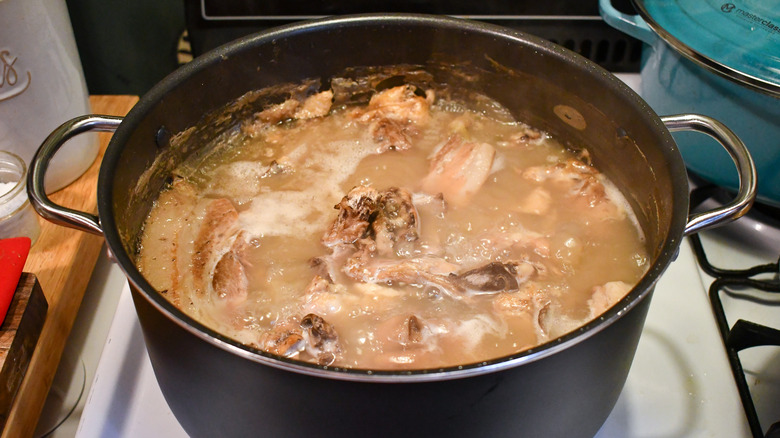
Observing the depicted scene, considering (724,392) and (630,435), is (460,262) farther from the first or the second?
(724,392)

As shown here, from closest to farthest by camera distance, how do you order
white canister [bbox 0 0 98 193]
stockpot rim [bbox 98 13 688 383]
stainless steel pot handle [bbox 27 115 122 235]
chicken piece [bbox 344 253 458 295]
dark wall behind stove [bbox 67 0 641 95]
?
stockpot rim [bbox 98 13 688 383] → stainless steel pot handle [bbox 27 115 122 235] → chicken piece [bbox 344 253 458 295] → white canister [bbox 0 0 98 193] → dark wall behind stove [bbox 67 0 641 95]

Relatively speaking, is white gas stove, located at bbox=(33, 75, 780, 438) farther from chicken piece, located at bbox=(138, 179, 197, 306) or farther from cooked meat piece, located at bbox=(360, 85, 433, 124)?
cooked meat piece, located at bbox=(360, 85, 433, 124)

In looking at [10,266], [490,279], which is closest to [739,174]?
[490,279]

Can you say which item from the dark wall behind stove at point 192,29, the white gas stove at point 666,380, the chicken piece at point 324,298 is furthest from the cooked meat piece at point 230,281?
the dark wall behind stove at point 192,29

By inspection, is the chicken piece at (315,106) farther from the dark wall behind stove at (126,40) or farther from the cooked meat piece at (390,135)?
the dark wall behind stove at (126,40)

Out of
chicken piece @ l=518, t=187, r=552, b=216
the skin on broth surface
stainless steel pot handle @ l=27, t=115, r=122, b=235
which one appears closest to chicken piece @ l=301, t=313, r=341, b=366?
the skin on broth surface

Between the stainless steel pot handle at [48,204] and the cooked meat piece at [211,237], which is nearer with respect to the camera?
the stainless steel pot handle at [48,204]

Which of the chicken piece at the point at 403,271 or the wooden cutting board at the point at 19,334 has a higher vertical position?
the chicken piece at the point at 403,271
